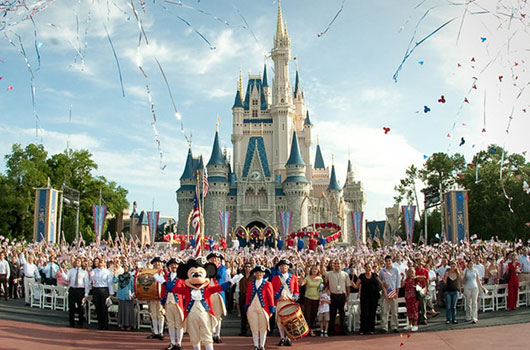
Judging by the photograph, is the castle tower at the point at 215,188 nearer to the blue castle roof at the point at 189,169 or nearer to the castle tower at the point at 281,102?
the blue castle roof at the point at 189,169

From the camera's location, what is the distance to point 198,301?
712cm

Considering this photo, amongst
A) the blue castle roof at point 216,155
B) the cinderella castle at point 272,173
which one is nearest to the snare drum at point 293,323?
the cinderella castle at point 272,173

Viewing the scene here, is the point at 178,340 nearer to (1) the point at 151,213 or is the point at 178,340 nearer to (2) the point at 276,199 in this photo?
(1) the point at 151,213

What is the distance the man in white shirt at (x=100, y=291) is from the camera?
408 inches

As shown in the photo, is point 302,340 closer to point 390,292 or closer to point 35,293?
point 390,292

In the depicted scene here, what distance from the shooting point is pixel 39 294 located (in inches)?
553

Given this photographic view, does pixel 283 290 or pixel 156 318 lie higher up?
pixel 283 290

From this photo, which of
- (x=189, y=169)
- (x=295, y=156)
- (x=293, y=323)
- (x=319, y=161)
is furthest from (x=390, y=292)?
(x=319, y=161)

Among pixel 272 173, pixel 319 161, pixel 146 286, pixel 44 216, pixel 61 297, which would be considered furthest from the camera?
pixel 319 161

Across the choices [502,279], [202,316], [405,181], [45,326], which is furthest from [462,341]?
[405,181]

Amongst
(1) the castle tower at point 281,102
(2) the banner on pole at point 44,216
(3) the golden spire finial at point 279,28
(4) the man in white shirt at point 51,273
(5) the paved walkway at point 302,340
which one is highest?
(3) the golden spire finial at point 279,28

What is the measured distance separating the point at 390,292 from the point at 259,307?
10.4ft

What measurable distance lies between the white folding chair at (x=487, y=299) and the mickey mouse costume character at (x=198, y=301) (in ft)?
25.6

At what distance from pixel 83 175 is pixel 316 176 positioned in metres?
36.2
